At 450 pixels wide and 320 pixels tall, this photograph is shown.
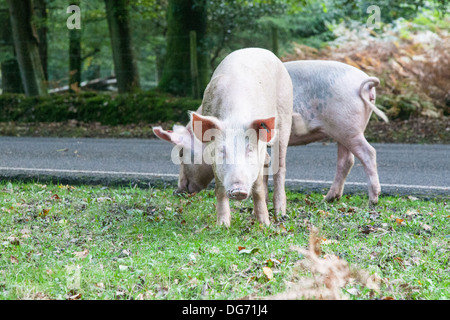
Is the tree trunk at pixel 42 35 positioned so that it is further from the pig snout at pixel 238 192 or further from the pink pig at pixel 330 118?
the pig snout at pixel 238 192

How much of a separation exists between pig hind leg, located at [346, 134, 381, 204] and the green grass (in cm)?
15

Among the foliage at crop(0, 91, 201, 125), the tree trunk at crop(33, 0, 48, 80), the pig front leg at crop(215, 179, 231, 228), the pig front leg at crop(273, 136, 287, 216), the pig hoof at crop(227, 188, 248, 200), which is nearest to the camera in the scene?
the pig hoof at crop(227, 188, 248, 200)

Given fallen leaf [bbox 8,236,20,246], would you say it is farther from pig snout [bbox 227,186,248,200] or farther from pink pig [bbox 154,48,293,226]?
pig snout [bbox 227,186,248,200]

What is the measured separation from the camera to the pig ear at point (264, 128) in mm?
4041

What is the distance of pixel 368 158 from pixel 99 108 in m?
8.98

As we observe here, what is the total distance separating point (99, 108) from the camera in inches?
528

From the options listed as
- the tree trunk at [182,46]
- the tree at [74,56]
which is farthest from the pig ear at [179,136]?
the tree at [74,56]

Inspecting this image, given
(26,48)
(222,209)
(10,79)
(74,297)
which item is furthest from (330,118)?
(10,79)

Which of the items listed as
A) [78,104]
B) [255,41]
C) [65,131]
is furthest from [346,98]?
[255,41]

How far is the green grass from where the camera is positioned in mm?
3246

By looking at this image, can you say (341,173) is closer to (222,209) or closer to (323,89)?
(323,89)

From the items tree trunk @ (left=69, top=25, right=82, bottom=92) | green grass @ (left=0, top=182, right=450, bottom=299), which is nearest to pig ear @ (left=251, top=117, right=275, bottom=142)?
green grass @ (left=0, top=182, right=450, bottom=299)

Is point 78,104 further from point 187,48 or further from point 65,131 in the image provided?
point 187,48

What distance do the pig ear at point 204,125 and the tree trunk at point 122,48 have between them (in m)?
11.1
